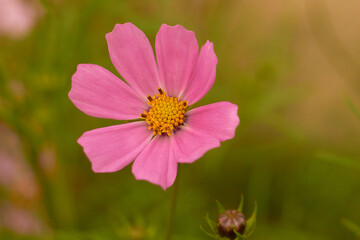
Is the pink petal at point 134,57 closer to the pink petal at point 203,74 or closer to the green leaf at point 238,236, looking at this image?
the pink petal at point 203,74

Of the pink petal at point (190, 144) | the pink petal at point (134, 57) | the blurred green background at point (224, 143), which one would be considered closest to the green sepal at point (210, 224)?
the pink petal at point (190, 144)

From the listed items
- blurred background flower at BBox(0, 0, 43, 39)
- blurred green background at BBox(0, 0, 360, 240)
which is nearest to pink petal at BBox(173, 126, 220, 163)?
blurred green background at BBox(0, 0, 360, 240)

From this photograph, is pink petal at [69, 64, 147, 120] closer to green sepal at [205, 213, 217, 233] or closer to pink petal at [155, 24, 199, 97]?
pink petal at [155, 24, 199, 97]

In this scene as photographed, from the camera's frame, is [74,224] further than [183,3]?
→ No

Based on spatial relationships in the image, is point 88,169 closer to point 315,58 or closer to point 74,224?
point 74,224

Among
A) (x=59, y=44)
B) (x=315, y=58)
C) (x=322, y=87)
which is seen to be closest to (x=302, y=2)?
(x=315, y=58)

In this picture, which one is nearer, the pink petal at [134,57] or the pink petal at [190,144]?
the pink petal at [190,144]

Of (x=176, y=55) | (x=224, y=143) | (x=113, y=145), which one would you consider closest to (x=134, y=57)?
(x=176, y=55)
